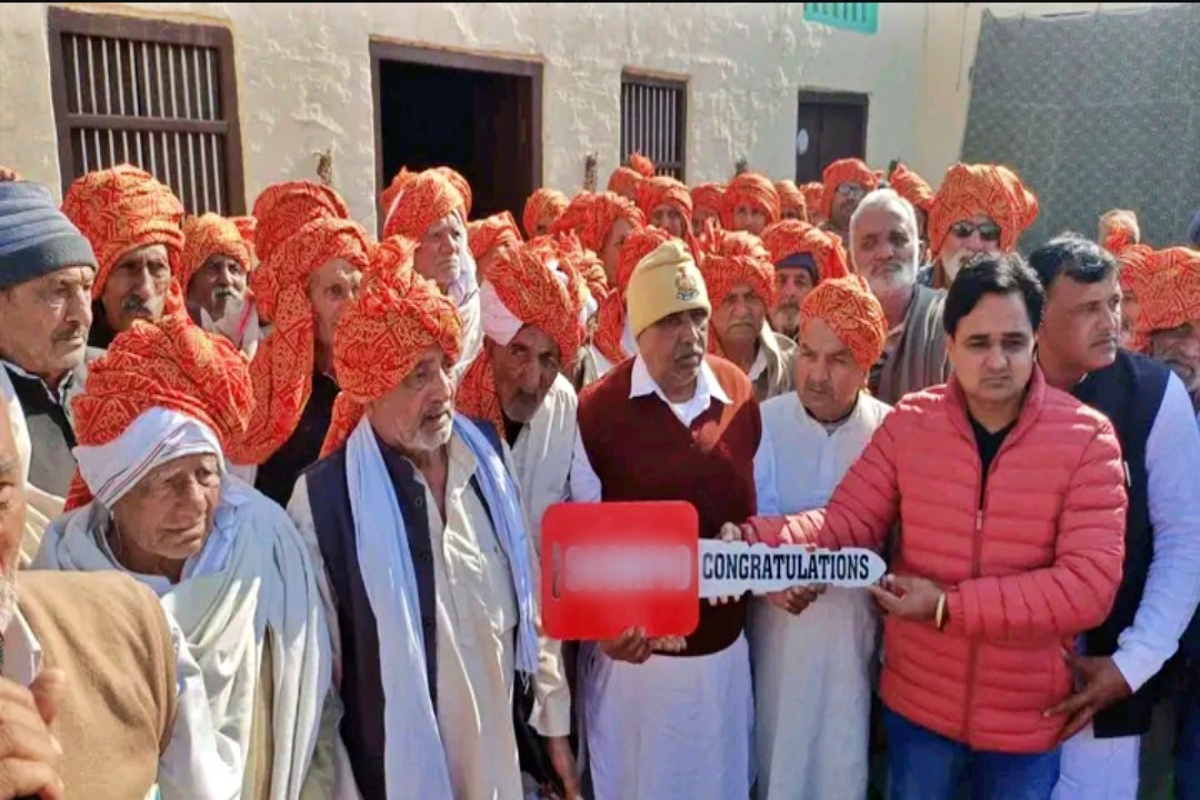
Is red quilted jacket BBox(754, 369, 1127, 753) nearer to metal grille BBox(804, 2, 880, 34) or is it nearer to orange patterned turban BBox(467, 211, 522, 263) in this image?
orange patterned turban BBox(467, 211, 522, 263)

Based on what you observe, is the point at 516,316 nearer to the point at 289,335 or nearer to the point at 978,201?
the point at 289,335

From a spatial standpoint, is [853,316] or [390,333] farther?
[853,316]

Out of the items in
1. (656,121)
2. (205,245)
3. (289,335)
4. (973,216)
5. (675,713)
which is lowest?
(675,713)

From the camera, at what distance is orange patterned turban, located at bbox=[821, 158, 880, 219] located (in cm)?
809

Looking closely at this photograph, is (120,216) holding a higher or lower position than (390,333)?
higher

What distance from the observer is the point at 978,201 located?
4.75 m

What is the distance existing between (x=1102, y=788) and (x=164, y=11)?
6.21 meters

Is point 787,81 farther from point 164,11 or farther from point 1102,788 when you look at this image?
point 1102,788

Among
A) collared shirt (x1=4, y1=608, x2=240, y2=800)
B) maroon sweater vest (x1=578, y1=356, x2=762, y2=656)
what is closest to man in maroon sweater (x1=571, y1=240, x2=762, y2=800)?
maroon sweater vest (x1=578, y1=356, x2=762, y2=656)

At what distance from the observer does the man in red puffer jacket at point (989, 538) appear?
7.79 ft

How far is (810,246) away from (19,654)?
3.84 meters

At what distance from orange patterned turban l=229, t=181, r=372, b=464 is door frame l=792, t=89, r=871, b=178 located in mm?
8673

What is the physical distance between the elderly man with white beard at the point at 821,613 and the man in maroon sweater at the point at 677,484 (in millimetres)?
86

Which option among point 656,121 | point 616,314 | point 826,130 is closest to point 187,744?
point 616,314
